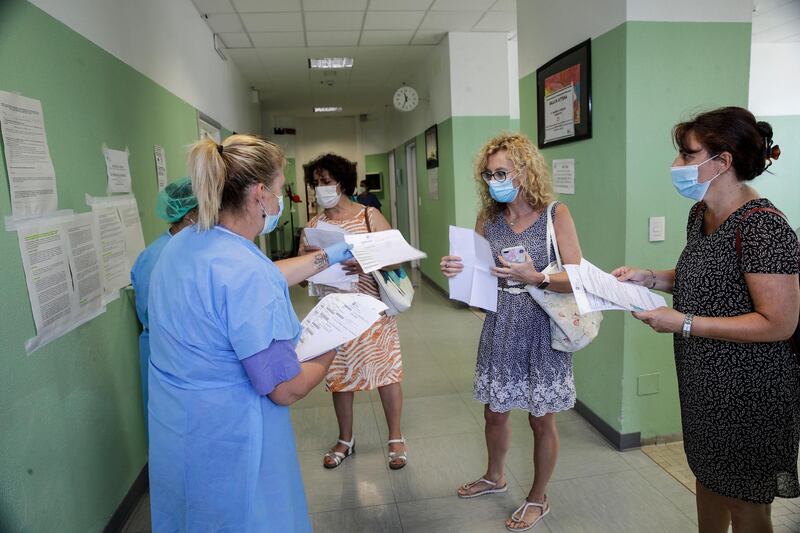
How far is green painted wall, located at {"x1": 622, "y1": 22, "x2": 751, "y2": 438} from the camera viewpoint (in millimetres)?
2412

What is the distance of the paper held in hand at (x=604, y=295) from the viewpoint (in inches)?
56.4

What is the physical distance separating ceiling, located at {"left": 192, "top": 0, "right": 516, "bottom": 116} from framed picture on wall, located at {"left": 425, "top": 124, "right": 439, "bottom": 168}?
974 mm

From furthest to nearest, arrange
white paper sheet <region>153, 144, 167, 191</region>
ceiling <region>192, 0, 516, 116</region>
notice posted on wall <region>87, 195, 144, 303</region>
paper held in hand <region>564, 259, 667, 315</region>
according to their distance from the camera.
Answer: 1. ceiling <region>192, 0, 516, 116</region>
2. white paper sheet <region>153, 144, 167, 191</region>
3. notice posted on wall <region>87, 195, 144, 303</region>
4. paper held in hand <region>564, 259, 667, 315</region>

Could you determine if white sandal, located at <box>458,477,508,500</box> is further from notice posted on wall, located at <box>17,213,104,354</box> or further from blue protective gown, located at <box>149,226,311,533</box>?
notice posted on wall, located at <box>17,213,104,354</box>

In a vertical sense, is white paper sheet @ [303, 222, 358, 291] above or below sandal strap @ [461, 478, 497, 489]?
above

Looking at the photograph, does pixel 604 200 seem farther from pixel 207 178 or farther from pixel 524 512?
pixel 207 178

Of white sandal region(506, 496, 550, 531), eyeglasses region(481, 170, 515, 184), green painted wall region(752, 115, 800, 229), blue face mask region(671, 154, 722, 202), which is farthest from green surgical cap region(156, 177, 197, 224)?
green painted wall region(752, 115, 800, 229)

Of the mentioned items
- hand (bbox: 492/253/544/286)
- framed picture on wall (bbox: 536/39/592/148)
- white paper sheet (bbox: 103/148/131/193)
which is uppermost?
framed picture on wall (bbox: 536/39/592/148)

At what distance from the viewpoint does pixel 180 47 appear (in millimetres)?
3797

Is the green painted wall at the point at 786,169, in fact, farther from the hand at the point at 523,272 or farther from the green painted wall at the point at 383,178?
the green painted wall at the point at 383,178

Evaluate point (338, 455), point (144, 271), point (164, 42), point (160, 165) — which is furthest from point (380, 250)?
point (164, 42)

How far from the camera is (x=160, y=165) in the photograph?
3039mm

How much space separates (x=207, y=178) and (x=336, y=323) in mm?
485

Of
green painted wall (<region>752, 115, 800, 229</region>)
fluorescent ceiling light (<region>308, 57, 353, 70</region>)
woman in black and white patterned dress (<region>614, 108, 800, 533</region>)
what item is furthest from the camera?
fluorescent ceiling light (<region>308, 57, 353, 70</region>)
